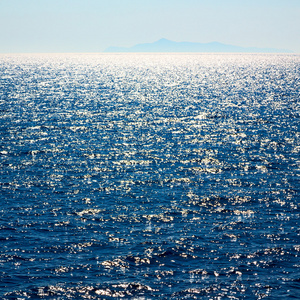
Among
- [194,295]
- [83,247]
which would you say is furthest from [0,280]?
[194,295]

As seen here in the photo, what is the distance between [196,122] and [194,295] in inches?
2840

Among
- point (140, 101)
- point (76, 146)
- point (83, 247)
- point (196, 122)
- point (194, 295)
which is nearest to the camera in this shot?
point (194, 295)

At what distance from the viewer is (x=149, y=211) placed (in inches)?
1842

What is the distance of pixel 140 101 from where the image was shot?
144500 millimetres

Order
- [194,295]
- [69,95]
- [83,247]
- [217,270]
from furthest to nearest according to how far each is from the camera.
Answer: [69,95], [83,247], [217,270], [194,295]

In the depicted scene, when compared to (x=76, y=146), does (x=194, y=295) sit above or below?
below

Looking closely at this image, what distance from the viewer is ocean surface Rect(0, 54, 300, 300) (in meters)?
32.9

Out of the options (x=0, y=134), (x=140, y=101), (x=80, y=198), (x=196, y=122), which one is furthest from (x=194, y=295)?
(x=140, y=101)

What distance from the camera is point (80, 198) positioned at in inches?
1986

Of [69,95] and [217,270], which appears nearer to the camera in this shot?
[217,270]

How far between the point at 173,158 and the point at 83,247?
3253cm

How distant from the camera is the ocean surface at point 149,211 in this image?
32.9m

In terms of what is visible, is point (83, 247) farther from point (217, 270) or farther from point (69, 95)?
point (69, 95)

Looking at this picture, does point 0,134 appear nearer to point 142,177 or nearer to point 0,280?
point 142,177
